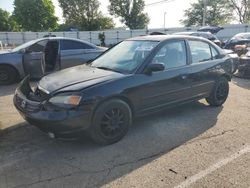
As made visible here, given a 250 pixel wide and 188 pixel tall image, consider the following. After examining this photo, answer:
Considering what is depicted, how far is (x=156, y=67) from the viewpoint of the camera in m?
4.58

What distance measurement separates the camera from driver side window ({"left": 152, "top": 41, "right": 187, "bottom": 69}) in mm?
4956

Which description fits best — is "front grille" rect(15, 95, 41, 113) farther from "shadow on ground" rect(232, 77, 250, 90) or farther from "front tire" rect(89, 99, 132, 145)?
"shadow on ground" rect(232, 77, 250, 90)

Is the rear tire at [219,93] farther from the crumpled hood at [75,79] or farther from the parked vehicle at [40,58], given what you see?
the parked vehicle at [40,58]

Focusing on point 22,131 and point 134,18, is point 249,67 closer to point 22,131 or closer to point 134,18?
point 22,131

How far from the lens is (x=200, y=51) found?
5812 millimetres

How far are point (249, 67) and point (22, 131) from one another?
25.0 ft

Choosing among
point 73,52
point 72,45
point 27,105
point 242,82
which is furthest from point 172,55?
point 242,82

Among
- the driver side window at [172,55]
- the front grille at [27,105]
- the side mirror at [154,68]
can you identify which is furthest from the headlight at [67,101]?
the driver side window at [172,55]

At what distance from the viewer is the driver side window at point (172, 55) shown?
4.96 meters

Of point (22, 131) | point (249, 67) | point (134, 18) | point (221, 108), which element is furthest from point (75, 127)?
point (134, 18)

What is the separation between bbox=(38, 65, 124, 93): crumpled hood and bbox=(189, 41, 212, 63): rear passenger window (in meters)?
1.83

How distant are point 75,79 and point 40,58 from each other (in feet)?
14.1

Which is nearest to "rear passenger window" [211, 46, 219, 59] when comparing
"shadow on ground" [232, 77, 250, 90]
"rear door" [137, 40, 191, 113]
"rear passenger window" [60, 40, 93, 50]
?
"rear door" [137, 40, 191, 113]

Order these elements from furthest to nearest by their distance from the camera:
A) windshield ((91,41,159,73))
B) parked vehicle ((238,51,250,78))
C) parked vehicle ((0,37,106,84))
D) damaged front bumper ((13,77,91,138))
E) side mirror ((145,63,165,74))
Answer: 1. parked vehicle ((238,51,250,78))
2. parked vehicle ((0,37,106,84))
3. windshield ((91,41,159,73))
4. side mirror ((145,63,165,74))
5. damaged front bumper ((13,77,91,138))
